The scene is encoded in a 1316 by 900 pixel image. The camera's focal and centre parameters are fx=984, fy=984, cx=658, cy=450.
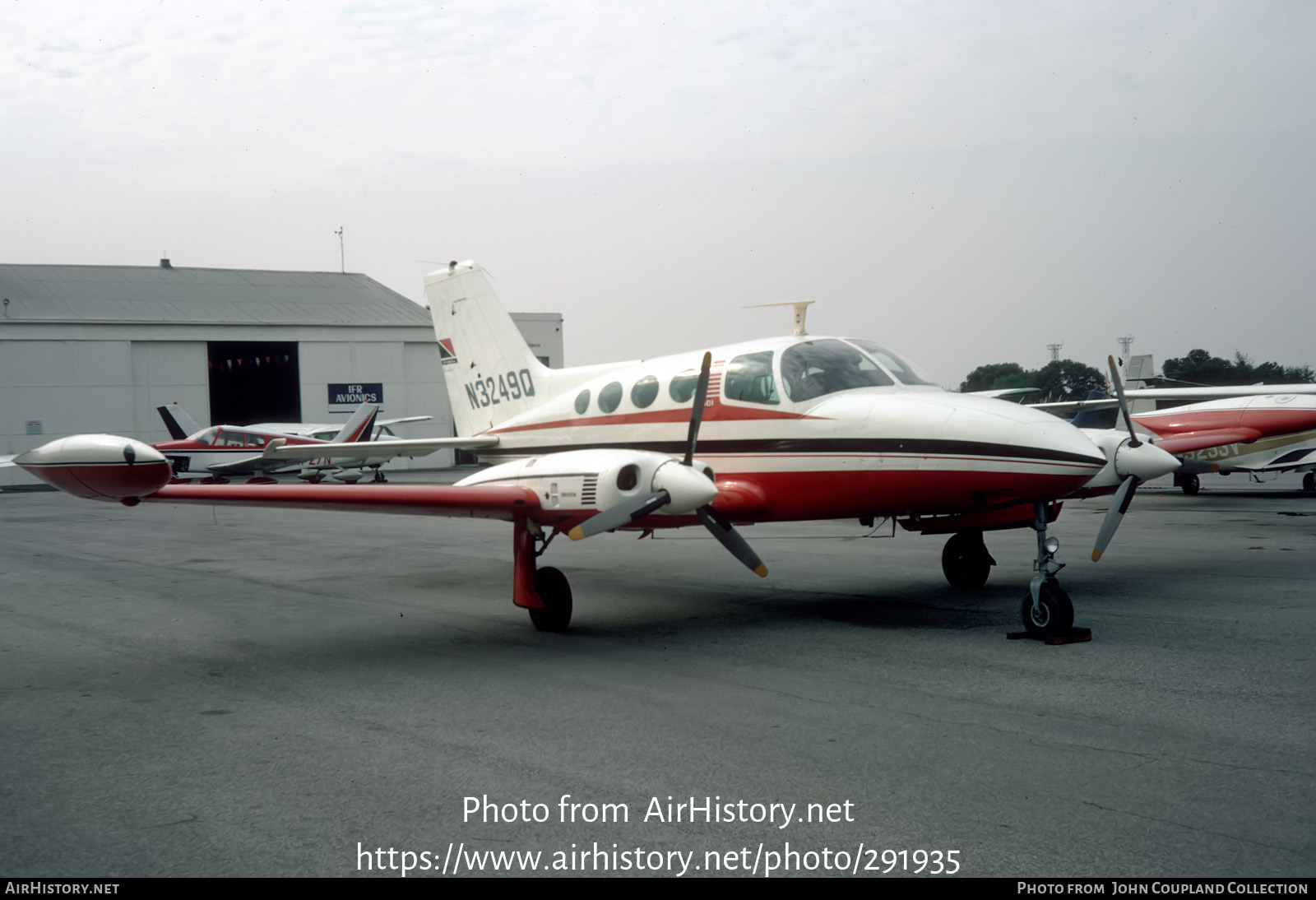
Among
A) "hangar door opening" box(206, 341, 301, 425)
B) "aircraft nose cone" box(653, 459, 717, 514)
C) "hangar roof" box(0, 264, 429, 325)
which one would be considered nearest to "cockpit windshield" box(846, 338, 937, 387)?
"aircraft nose cone" box(653, 459, 717, 514)

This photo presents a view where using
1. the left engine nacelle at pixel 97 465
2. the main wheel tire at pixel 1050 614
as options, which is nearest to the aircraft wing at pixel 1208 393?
the main wheel tire at pixel 1050 614

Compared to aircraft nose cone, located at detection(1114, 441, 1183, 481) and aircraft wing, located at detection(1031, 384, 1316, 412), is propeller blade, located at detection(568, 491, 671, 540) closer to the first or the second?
aircraft nose cone, located at detection(1114, 441, 1183, 481)

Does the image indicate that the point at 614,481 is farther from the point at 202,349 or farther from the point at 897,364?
the point at 202,349

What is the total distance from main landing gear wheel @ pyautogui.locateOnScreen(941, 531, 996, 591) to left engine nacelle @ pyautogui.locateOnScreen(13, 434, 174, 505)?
778 centimetres

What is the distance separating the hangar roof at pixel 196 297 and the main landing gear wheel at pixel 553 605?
44147 mm

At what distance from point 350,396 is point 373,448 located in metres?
40.1

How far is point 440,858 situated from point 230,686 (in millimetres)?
3703

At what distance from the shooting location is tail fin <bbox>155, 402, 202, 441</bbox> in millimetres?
41125

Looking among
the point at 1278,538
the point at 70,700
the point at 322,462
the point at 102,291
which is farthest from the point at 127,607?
the point at 102,291

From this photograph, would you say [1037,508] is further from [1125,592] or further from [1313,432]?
[1313,432]

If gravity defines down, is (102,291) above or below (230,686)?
above

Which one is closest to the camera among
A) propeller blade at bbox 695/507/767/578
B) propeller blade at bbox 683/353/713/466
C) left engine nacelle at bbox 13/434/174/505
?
left engine nacelle at bbox 13/434/174/505

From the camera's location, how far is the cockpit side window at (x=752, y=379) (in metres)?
9.48

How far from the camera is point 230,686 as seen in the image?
6.95m
